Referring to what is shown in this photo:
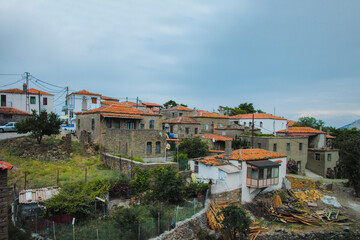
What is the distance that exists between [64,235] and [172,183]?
7670 millimetres

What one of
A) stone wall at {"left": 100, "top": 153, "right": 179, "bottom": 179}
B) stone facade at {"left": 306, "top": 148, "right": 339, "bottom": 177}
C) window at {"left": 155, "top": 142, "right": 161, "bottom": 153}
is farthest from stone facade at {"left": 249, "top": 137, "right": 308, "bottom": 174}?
stone wall at {"left": 100, "top": 153, "right": 179, "bottom": 179}

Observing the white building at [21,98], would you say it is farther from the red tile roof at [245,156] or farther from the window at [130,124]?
the red tile roof at [245,156]

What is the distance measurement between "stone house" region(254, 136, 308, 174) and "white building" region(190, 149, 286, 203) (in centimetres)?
827

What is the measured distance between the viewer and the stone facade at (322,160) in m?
32.1

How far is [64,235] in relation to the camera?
10.8m

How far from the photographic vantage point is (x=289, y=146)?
31594mm

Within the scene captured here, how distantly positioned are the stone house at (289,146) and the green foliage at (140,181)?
57.9 feet

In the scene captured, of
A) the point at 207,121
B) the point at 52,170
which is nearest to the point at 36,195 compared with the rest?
the point at 52,170

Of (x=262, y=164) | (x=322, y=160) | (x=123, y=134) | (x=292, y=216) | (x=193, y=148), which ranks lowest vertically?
(x=292, y=216)

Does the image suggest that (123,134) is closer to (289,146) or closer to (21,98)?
(289,146)

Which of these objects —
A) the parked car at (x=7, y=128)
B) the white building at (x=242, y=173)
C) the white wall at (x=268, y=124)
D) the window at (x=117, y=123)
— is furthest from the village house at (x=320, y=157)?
the parked car at (x=7, y=128)

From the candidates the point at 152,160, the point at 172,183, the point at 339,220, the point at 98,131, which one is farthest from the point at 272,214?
the point at 98,131

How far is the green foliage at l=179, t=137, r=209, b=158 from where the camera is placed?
26.4 metres

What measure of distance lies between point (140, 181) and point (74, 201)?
597 cm
